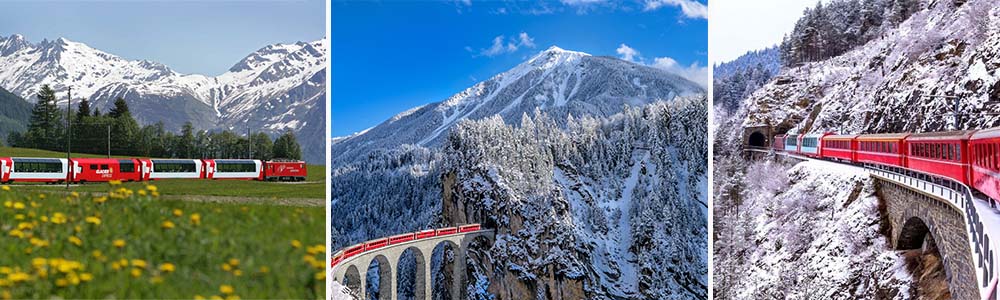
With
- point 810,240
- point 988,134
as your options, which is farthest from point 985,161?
point 810,240

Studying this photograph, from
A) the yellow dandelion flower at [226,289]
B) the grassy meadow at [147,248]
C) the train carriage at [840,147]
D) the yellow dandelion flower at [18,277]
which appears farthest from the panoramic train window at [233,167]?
the train carriage at [840,147]

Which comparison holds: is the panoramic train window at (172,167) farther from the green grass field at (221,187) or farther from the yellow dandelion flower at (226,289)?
the yellow dandelion flower at (226,289)

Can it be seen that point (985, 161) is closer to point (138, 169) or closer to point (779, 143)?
point (779, 143)

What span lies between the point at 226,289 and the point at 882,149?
6.17 metres

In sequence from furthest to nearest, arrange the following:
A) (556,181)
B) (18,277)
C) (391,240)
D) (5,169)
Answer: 1. (556,181)
2. (391,240)
3. (5,169)
4. (18,277)

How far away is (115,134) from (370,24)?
356cm

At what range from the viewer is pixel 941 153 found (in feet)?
20.8

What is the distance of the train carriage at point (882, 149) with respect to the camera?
7.20 meters

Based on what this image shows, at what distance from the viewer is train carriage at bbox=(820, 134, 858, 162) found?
809 centimetres

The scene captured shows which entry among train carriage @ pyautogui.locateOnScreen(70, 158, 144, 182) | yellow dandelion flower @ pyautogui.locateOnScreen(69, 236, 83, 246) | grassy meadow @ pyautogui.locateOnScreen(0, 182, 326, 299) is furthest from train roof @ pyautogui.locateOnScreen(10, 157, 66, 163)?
yellow dandelion flower @ pyautogui.locateOnScreen(69, 236, 83, 246)

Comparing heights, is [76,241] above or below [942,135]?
below

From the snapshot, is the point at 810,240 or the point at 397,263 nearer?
the point at 810,240

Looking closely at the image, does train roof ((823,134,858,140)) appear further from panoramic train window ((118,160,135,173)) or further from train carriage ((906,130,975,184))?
panoramic train window ((118,160,135,173))

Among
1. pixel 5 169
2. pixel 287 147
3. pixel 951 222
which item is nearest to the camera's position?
pixel 951 222
